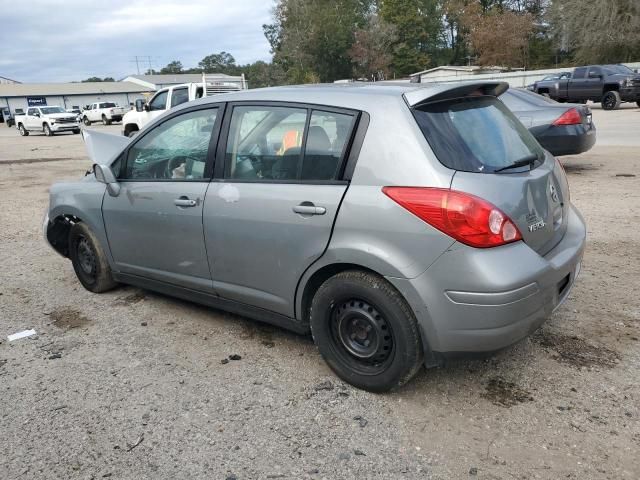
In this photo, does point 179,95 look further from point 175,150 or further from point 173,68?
point 173,68

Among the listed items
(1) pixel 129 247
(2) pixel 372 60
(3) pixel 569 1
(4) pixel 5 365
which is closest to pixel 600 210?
(1) pixel 129 247

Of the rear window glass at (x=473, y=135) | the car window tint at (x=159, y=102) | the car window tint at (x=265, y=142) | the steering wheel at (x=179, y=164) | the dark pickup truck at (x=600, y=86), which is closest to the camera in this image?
the rear window glass at (x=473, y=135)

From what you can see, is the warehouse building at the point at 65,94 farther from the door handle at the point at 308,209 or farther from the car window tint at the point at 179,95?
the door handle at the point at 308,209

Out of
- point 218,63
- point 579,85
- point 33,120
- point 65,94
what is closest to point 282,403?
point 579,85

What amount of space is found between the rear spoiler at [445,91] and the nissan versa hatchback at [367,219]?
1 cm

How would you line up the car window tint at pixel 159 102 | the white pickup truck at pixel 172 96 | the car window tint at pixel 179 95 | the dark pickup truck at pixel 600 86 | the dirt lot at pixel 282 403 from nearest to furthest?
the dirt lot at pixel 282 403 < the white pickup truck at pixel 172 96 < the car window tint at pixel 179 95 < the car window tint at pixel 159 102 < the dark pickup truck at pixel 600 86

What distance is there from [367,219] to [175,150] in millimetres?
1786

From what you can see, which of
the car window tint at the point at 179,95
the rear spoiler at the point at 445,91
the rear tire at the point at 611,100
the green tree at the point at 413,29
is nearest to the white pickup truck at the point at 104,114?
the car window tint at the point at 179,95

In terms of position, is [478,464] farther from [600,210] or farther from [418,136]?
[600,210]

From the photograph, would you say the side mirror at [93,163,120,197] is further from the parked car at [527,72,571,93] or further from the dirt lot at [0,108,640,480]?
the parked car at [527,72,571,93]

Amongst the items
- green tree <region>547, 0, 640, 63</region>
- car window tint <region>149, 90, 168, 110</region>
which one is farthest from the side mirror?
green tree <region>547, 0, 640, 63</region>

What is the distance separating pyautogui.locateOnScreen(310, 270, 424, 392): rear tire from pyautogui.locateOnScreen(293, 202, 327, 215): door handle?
363 millimetres

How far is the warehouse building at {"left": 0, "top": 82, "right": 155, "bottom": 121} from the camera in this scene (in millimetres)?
73750

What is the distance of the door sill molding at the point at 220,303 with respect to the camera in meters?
3.45
